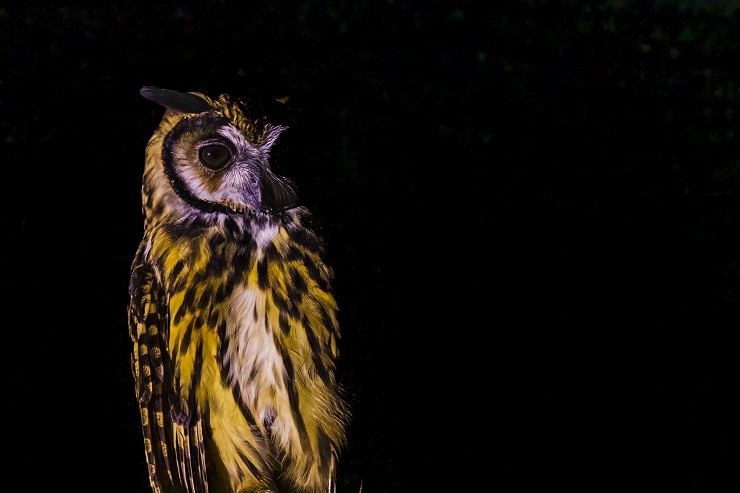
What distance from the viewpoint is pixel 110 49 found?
0.99 metres

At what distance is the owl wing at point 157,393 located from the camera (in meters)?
0.90

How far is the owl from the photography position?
2.93ft

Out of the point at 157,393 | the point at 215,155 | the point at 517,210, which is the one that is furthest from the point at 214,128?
the point at 517,210

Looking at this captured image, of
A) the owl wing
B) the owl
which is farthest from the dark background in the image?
the owl wing

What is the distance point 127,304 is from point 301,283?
0.91 ft

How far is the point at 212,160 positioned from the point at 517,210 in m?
0.54

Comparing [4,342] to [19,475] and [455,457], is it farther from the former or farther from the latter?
[455,457]

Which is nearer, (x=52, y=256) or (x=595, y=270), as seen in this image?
(x=52, y=256)

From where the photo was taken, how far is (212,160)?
0.90 m

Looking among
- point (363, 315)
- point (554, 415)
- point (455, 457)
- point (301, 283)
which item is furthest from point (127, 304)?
point (554, 415)

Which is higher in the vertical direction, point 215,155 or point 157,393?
point 215,155

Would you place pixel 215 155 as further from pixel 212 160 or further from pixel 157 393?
pixel 157 393

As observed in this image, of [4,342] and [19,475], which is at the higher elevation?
[4,342]

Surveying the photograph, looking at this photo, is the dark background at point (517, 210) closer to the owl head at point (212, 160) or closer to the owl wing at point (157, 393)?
the owl head at point (212, 160)
